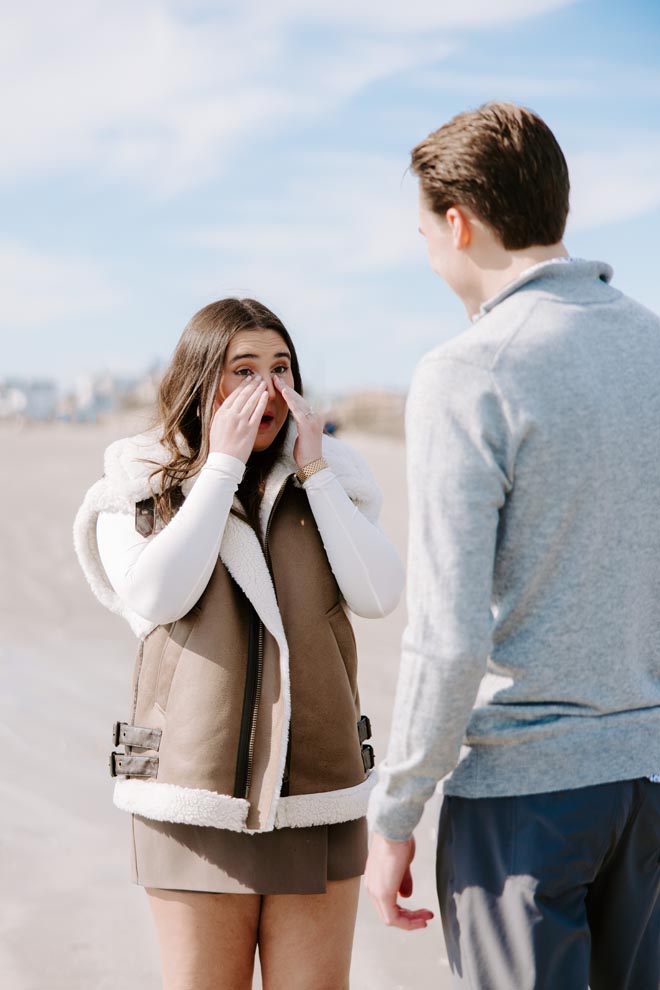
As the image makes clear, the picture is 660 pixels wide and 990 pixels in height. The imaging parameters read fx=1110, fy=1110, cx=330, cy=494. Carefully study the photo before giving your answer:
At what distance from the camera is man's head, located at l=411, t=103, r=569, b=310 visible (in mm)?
1785

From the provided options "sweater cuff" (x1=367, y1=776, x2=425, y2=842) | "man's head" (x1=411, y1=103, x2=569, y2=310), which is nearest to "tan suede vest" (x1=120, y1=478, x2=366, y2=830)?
"sweater cuff" (x1=367, y1=776, x2=425, y2=842)

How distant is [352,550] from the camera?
2537 mm

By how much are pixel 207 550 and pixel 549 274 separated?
997 mm

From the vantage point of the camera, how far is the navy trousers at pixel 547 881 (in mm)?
1768

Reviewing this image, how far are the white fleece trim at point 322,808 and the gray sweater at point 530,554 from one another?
0.67 metres

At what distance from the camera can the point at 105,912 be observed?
4.34 meters

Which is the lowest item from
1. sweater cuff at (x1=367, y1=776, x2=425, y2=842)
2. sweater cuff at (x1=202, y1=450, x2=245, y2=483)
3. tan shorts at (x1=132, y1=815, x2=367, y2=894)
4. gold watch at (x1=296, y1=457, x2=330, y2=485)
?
tan shorts at (x1=132, y1=815, x2=367, y2=894)

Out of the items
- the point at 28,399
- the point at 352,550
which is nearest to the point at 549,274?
the point at 352,550

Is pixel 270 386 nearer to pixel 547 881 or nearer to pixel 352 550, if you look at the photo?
pixel 352 550

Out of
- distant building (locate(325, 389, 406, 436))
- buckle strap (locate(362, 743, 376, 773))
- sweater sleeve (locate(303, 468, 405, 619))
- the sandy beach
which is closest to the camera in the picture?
sweater sleeve (locate(303, 468, 405, 619))

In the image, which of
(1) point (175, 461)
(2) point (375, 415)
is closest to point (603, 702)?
(1) point (175, 461)

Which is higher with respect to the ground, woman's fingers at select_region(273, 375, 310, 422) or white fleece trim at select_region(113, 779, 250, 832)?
woman's fingers at select_region(273, 375, 310, 422)

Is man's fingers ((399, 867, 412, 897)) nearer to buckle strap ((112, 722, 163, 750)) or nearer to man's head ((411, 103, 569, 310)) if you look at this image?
buckle strap ((112, 722, 163, 750))

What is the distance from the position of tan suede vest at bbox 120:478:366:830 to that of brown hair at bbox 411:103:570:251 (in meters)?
0.99
